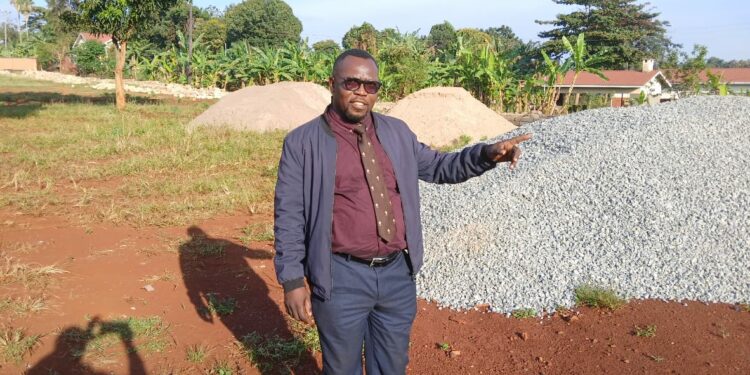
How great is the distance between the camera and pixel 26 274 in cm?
391

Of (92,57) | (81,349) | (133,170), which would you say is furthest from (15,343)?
(92,57)

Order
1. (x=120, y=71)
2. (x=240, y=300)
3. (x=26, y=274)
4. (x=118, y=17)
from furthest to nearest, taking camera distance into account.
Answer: (x=120, y=71) < (x=118, y=17) < (x=26, y=274) < (x=240, y=300)

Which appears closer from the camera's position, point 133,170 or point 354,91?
point 354,91

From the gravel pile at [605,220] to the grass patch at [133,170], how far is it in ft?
6.97

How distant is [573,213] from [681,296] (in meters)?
1.12

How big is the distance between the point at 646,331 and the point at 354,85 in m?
2.29

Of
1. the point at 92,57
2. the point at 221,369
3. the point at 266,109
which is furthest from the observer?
the point at 92,57

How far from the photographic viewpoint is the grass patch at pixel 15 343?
298cm

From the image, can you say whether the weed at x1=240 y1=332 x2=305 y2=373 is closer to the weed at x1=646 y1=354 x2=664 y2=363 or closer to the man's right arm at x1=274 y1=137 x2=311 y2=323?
the man's right arm at x1=274 y1=137 x2=311 y2=323

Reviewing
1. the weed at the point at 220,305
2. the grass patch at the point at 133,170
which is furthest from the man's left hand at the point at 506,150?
the grass patch at the point at 133,170

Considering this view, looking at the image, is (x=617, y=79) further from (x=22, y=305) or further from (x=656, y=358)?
(x=22, y=305)

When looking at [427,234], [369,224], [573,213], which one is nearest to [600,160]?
[573,213]

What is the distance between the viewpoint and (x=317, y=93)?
41.4 feet

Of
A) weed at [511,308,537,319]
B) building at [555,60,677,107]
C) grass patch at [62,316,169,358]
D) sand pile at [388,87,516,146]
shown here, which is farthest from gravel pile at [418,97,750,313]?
building at [555,60,677,107]
